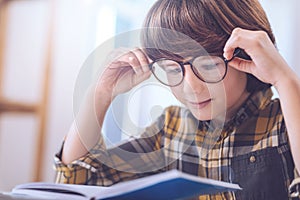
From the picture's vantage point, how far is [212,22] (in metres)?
0.85

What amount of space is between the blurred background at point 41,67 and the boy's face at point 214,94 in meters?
0.24

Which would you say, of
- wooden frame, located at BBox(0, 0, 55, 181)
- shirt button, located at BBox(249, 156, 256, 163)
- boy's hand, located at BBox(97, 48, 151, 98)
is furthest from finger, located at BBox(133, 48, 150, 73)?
wooden frame, located at BBox(0, 0, 55, 181)

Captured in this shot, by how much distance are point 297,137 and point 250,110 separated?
0.41 ft

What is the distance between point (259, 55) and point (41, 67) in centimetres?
66

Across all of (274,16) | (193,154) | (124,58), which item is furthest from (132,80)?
(274,16)

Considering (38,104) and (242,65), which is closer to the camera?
(242,65)

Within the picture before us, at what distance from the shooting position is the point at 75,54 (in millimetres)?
1146

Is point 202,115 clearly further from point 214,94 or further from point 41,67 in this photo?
point 41,67


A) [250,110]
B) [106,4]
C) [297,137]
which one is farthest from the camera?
[106,4]

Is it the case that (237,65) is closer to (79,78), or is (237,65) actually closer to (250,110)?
(250,110)

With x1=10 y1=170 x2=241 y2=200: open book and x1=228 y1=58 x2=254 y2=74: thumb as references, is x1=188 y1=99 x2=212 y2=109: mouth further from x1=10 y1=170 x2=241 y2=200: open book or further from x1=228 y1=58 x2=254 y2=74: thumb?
x1=10 y1=170 x2=241 y2=200: open book

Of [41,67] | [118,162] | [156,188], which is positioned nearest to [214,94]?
[118,162]

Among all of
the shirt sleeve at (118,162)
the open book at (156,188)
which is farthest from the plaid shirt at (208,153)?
the open book at (156,188)

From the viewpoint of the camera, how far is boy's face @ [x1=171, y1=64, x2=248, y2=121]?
0.85m
